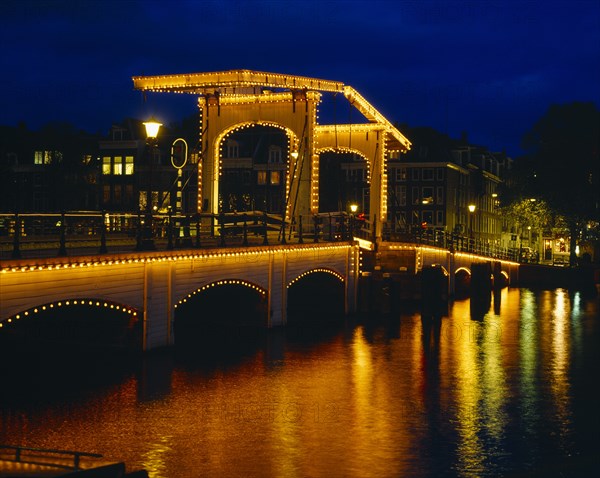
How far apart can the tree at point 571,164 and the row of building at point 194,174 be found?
6990 millimetres

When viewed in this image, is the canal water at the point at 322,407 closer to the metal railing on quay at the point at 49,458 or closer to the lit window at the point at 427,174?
the metal railing on quay at the point at 49,458

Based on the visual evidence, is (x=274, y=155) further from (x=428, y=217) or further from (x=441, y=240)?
(x=441, y=240)

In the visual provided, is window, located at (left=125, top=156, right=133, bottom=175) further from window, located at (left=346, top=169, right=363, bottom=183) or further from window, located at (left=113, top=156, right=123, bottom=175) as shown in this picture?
window, located at (left=346, top=169, right=363, bottom=183)

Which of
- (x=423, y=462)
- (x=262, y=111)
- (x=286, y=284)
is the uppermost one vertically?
(x=262, y=111)

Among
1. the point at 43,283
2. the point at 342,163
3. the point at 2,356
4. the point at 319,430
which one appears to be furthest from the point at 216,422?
the point at 342,163

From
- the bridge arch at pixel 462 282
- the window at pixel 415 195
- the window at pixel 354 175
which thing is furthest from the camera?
the window at pixel 354 175

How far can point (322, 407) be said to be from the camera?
730 inches

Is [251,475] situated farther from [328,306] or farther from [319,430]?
[328,306]

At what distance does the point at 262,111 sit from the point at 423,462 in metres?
20.4

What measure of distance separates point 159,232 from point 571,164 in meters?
45.0

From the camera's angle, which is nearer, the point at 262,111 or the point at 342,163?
the point at 262,111

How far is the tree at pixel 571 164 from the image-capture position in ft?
228

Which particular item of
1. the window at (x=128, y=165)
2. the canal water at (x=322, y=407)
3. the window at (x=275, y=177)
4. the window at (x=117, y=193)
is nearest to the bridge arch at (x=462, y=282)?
the canal water at (x=322, y=407)

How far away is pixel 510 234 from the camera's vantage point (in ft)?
345
